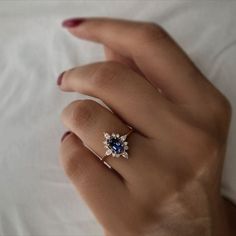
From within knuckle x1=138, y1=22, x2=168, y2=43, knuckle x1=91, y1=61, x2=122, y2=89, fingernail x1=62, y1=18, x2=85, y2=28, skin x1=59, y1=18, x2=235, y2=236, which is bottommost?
skin x1=59, y1=18, x2=235, y2=236

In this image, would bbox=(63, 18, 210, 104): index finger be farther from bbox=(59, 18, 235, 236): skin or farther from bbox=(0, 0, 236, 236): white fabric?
bbox=(0, 0, 236, 236): white fabric

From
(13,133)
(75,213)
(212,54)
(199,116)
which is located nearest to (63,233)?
(75,213)

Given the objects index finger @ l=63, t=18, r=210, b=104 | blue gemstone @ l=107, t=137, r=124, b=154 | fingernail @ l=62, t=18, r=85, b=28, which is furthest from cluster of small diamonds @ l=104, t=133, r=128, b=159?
fingernail @ l=62, t=18, r=85, b=28

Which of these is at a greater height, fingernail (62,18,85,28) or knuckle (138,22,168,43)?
fingernail (62,18,85,28)

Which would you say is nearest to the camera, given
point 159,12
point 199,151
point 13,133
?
point 199,151

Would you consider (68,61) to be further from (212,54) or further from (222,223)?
(222,223)

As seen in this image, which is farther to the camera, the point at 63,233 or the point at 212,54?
the point at 212,54
